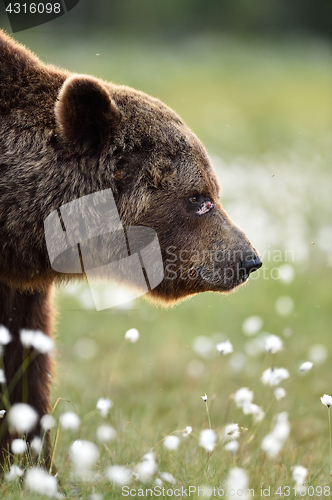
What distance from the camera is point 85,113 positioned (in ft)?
8.17

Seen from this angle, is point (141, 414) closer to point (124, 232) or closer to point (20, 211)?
point (124, 232)

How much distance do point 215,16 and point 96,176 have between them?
16757 mm

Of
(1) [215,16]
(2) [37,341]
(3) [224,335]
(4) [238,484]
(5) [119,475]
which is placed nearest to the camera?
(4) [238,484]

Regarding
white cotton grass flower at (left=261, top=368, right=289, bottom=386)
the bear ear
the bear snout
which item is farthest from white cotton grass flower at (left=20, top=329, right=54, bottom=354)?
white cotton grass flower at (left=261, top=368, right=289, bottom=386)

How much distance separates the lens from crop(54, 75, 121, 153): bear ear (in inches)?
94.5

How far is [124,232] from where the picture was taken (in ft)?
8.71

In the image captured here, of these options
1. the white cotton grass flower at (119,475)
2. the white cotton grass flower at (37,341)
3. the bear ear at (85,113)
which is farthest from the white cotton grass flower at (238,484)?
the bear ear at (85,113)

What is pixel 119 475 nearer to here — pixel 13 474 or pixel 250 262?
pixel 13 474

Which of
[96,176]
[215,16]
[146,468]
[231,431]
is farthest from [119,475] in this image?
[215,16]

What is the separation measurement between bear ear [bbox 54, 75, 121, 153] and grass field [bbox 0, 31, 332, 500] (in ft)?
2.96

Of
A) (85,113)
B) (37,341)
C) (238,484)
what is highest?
(85,113)

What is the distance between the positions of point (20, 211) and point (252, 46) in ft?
53.0

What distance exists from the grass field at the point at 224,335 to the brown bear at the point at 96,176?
63cm

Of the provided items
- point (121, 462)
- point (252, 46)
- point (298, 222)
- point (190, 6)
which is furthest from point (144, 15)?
point (121, 462)
